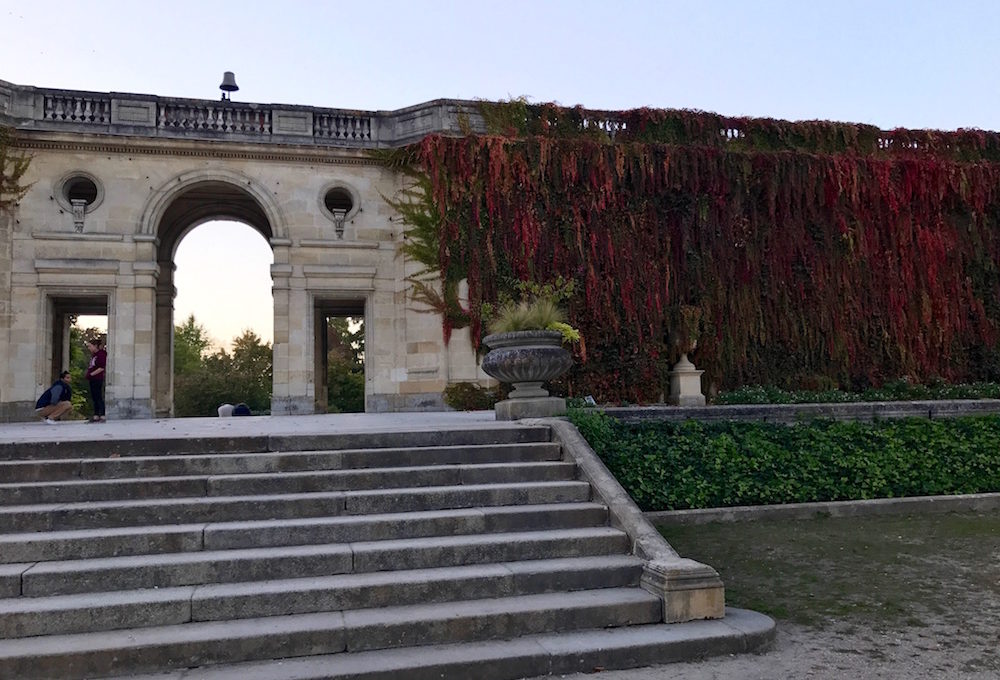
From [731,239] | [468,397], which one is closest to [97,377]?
[468,397]

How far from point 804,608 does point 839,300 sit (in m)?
13.8

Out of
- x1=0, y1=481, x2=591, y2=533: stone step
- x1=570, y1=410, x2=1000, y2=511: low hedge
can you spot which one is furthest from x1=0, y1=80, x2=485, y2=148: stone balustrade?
x1=0, y1=481, x2=591, y2=533: stone step

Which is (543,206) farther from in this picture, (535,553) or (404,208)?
(535,553)

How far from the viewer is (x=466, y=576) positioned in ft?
16.3

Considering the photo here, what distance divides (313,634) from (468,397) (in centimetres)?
1135

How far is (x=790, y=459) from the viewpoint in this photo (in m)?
9.19

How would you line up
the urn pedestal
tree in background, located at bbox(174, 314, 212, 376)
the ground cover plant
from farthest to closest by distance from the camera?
tree in background, located at bbox(174, 314, 212, 376) → the urn pedestal → the ground cover plant

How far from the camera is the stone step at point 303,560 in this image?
187 inches

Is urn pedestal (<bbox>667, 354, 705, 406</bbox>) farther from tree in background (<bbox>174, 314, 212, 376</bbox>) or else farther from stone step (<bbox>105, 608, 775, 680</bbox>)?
tree in background (<bbox>174, 314, 212, 376</bbox>)

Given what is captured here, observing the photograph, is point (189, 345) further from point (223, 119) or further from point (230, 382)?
point (223, 119)

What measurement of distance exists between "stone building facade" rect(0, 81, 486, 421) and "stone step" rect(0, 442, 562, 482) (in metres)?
9.18

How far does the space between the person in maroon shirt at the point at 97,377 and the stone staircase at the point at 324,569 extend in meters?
7.55

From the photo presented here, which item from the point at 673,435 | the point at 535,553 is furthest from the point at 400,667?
the point at 673,435

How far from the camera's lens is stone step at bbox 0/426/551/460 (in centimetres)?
630
